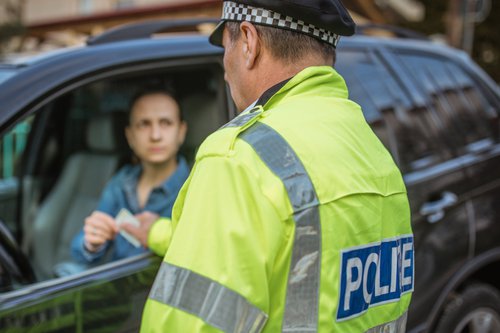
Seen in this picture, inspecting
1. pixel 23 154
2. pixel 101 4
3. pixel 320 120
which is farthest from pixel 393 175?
pixel 101 4

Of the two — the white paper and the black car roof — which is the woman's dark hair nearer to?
the black car roof

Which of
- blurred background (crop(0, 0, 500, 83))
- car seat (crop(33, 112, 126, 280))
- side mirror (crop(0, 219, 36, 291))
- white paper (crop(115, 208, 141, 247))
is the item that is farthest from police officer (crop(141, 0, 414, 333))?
blurred background (crop(0, 0, 500, 83))

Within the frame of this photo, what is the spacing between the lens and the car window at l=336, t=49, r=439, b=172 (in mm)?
2766

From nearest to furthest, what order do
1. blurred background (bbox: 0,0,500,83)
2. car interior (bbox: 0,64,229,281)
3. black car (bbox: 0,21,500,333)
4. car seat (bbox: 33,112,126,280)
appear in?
black car (bbox: 0,21,500,333)
car interior (bbox: 0,64,229,281)
car seat (bbox: 33,112,126,280)
blurred background (bbox: 0,0,500,83)

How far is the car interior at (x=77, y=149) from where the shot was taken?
2.88 metres

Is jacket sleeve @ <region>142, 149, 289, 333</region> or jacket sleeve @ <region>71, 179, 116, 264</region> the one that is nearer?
jacket sleeve @ <region>142, 149, 289, 333</region>

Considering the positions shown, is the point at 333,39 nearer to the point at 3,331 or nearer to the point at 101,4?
the point at 3,331

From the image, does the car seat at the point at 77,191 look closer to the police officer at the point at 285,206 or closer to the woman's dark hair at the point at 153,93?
the woman's dark hair at the point at 153,93

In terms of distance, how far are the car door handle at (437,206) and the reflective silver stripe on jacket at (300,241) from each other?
5.19 feet

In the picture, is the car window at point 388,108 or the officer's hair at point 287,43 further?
the car window at point 388,108

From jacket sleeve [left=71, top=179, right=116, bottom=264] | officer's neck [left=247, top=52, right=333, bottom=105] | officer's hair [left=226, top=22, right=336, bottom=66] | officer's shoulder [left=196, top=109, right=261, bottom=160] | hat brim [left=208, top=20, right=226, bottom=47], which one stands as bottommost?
jacket sleeve [left=71, top=179, right=116, bottom=264]

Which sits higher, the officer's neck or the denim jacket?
the officer's neck

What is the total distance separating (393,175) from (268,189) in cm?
42

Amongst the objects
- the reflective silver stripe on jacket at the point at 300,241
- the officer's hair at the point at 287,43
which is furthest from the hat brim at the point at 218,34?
the reflective silver stripe on jacket at the point at 300,241
